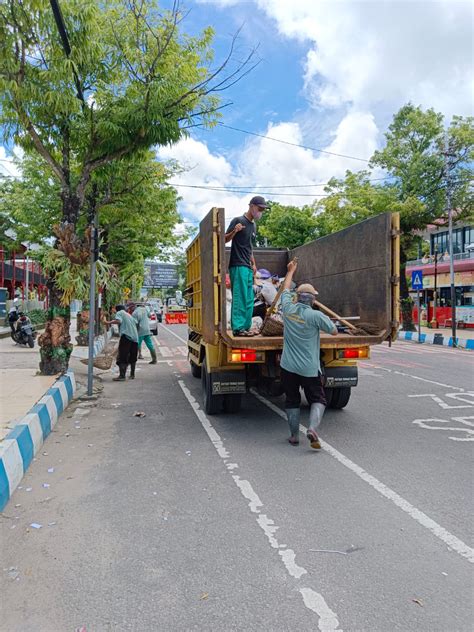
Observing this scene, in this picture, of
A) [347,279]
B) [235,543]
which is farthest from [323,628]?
[347,279]

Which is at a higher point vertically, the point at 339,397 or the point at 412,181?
the point at 412,181

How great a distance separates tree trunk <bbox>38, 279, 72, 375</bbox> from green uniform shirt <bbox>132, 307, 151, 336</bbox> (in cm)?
228

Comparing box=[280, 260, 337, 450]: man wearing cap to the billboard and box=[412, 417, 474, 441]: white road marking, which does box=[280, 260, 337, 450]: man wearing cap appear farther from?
the billboard

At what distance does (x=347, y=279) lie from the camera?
→ 7.45 metres

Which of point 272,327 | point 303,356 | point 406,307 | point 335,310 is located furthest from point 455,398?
point 406,307

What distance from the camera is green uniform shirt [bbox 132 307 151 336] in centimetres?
1209

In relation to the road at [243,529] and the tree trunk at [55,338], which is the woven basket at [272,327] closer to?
the road at [243,529]

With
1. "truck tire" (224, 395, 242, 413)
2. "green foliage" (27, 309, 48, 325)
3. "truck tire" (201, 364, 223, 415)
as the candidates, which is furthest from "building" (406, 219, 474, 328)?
"truck tire" (201, 364, 223, 415)

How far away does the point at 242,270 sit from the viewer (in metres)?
6.60

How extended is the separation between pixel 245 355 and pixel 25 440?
8.64ft

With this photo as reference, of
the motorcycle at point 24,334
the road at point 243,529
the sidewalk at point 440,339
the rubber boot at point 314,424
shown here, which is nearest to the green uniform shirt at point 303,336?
the rubber boot at point 314,424

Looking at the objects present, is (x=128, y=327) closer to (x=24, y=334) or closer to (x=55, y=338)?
(x=55, y=338)

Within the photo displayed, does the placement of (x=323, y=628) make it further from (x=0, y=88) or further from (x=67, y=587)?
(x=0, y=88)

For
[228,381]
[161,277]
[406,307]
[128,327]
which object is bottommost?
[228,381]
